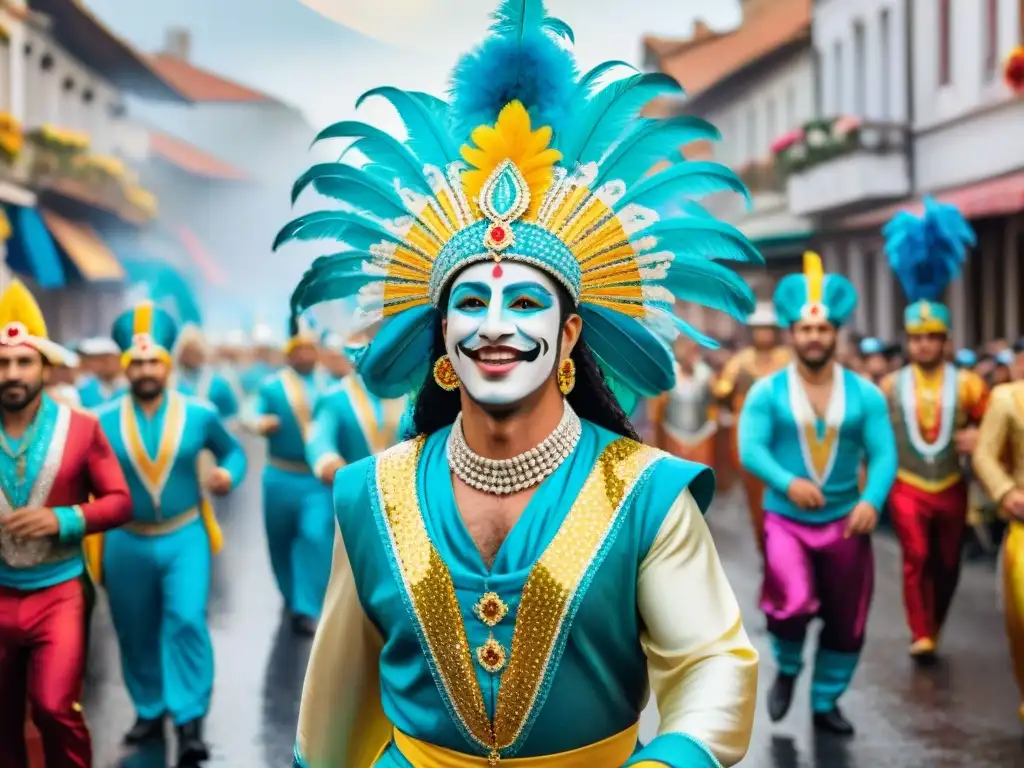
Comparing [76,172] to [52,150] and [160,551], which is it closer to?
[52,150]

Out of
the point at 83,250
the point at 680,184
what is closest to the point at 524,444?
the point at 680,184

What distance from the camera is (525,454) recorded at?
3.65 m

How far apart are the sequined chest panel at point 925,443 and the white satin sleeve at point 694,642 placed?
6745 mm

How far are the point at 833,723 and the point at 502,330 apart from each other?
480cm

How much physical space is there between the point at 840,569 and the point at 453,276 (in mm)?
4641

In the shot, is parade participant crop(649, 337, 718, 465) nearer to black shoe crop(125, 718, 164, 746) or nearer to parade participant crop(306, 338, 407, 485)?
parade participant crop(306, 338, 407, 485)

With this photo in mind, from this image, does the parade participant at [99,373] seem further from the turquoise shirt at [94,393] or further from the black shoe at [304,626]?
the black shoe at [304,626]

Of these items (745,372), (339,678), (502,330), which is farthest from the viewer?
(745,372)

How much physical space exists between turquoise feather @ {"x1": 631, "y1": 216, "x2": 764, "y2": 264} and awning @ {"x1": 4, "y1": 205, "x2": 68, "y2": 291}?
2187 centimetres

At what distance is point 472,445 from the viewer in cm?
372

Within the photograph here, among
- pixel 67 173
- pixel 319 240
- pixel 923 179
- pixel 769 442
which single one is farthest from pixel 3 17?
pixel 319 240

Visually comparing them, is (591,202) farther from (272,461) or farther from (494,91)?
(272,461)

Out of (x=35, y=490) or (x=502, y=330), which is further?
(x=35, y=490)

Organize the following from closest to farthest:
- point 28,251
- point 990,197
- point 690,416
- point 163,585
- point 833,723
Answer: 1. point 163,585
2. point 833,723
3. point 690,416
4. point 990,197
5. point 28,251
